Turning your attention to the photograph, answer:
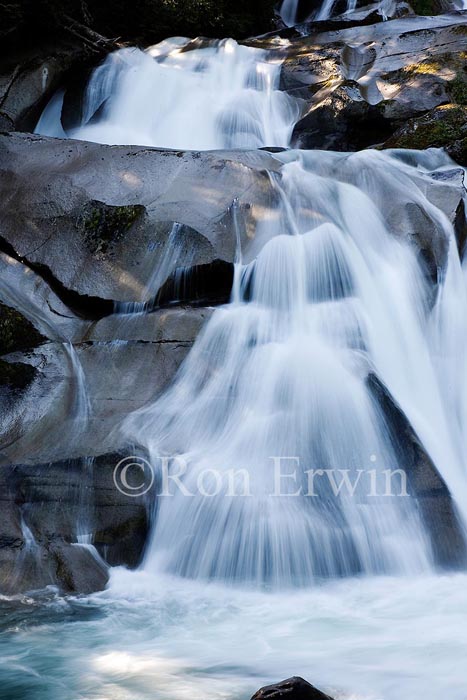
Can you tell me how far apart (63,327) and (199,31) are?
23.4 ft

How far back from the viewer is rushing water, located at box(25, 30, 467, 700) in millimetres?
3764

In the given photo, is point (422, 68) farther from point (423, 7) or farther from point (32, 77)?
point (423, 7)

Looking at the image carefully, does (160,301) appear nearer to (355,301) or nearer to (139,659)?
(355,301)

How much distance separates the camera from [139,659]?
3809 mm

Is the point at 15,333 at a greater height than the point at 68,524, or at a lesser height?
greater

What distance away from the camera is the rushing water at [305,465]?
3764 millimetres

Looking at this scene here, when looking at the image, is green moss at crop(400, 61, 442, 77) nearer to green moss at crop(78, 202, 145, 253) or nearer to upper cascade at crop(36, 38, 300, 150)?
upper cascade at crop(36, 38, 300, 150)

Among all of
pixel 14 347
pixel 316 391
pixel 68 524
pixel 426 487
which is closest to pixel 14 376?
pixel 14 347

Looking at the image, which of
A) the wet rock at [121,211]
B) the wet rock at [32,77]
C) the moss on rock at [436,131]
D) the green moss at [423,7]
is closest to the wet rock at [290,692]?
the wet rock at [121,211]

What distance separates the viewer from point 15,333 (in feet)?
18.8

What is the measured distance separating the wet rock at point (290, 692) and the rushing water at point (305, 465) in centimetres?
62

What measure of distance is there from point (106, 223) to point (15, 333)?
125cm

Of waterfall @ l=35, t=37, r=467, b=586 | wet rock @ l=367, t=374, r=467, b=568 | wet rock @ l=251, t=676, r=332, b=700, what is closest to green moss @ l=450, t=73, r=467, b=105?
waterfall @ l=35, t=37, r=467, b=586

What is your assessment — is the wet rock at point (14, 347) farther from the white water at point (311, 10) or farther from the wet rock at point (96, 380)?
the white water at point (311, 10)
